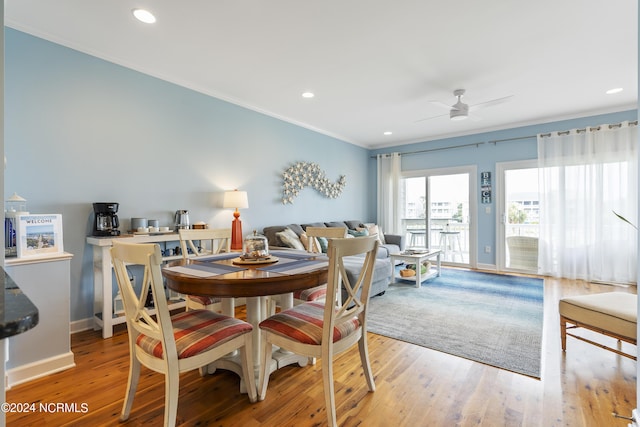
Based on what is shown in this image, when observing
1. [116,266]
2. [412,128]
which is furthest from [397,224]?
[116,266]

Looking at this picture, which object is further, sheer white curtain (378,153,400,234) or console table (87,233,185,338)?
sheer white curtain (378,153,400,234)

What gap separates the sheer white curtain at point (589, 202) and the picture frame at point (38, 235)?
239 inches

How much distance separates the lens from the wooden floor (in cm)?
160

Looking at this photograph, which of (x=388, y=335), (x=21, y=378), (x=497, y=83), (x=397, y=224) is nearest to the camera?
(x=21, y=378)

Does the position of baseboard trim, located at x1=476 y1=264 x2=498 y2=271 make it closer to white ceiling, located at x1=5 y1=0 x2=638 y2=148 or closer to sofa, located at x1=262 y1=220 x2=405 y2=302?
sofa, located at x1=262 y1=220 x2=405 y2=302

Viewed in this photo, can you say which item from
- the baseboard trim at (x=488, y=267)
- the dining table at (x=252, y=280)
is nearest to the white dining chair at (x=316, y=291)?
the dining table at (x=252, y=280)

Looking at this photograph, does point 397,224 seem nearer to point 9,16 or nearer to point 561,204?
point 561,204

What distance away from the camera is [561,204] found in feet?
15.3

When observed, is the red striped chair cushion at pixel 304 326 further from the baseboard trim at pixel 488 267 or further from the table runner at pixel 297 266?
the baseboard trim at pixel 488 267

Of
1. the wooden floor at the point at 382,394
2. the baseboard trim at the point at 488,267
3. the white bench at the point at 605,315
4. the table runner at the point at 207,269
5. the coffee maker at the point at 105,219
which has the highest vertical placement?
the coffee maker at the point at 105,219

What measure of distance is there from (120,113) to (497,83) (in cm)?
406

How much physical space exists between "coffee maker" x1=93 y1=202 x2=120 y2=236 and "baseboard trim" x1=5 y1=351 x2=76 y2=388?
1.02 m

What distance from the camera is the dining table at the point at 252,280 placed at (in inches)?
57.7

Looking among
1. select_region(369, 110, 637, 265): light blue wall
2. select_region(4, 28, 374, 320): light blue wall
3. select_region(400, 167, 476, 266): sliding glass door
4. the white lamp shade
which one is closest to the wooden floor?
select_region(4, 28, 374, 320): light blue wall
